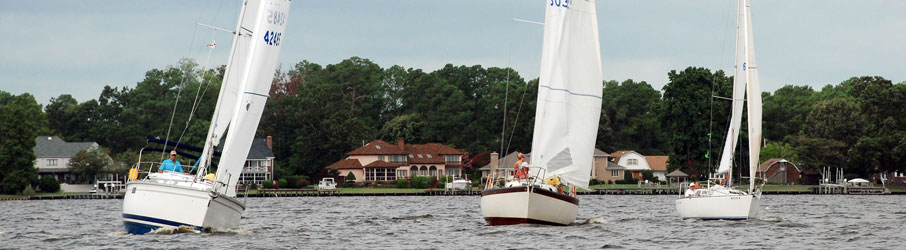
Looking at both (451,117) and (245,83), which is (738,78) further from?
(451,117)

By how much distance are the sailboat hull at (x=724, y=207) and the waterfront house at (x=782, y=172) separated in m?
79.3

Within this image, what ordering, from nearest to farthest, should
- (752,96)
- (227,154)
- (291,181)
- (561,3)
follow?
(227,154) → (561,3) → (752,96) → (291,181)

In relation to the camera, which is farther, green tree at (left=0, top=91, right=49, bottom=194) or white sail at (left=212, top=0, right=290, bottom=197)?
green tree at (left=0, top=91, right=49, bottom=194)

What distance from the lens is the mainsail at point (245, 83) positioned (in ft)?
115

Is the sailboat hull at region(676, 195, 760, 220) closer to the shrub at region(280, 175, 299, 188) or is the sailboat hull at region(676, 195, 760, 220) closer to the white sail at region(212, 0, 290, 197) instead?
the white sail at region(212, 0, 290, 197)

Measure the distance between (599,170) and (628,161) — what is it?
389 cm

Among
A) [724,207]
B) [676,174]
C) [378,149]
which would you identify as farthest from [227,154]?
[378,149]

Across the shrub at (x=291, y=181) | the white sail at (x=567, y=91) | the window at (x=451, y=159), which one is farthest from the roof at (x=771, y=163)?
the white sail at (x=567, y=91)

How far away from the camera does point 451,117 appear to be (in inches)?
5320

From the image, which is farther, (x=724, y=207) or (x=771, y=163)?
(x=771, y=163)

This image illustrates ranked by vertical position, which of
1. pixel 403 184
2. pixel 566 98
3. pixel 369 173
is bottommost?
pixel 403 184

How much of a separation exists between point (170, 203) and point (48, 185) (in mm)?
71503

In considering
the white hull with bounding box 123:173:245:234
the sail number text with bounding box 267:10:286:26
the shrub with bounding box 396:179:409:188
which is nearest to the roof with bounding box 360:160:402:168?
the shrub with bounding box 396:179:409:188

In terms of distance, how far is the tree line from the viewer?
102m
